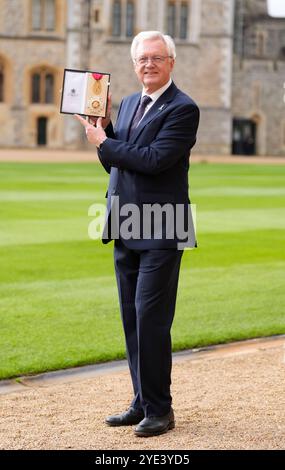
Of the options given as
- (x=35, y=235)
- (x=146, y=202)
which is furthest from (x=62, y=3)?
(x=146, y=202)

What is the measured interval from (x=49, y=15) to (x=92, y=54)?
2.90 metres

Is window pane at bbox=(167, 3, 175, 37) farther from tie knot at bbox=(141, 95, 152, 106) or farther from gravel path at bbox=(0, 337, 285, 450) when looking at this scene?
tie knot at bbox=(141, 95, 152, 106)

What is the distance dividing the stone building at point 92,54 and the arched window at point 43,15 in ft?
0.16

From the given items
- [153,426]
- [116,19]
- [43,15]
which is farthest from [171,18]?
[153,426]

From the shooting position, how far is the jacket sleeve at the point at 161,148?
4.49 meters

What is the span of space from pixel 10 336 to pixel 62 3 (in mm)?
41474

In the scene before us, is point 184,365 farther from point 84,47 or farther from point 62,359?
point 84,47

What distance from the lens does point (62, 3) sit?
46188mm

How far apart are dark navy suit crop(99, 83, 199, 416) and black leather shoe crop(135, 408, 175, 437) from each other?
3 cm

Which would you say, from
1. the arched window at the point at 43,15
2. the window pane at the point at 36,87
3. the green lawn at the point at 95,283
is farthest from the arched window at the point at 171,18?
the green lawn at the point at 95,283

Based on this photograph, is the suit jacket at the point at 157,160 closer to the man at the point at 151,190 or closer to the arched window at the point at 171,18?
the man at the point at 151,190

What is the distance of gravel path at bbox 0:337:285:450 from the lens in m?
4.38

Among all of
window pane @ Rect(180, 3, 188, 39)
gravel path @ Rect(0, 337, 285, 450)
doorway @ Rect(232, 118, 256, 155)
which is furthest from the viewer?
doorway @ Rect(232, 118, 256, 155)

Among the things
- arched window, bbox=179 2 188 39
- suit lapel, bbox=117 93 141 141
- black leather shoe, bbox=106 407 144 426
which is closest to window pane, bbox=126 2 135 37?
arched window, bbox=179 2 188 39
